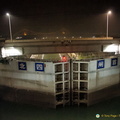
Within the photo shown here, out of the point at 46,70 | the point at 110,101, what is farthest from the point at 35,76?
the point at 110,101

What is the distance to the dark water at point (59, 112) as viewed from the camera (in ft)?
44.7

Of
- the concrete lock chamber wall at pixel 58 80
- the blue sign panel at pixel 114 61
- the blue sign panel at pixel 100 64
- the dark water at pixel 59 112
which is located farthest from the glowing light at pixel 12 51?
the blue sign panel at pixel 114 61

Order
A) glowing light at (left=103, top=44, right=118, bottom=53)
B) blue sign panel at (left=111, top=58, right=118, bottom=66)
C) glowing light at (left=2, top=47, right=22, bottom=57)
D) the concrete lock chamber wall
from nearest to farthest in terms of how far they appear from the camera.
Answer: the concrete lock chamber wall → blue sign panel at (left=111, top=58, right=118, bottom=66) → glowing light at (left=2, top=47, right=22, bottom=57) → glowing light at (left=103, top=44, right=118, bottom=53)

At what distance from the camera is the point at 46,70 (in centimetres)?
1434

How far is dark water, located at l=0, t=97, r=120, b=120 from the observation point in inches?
536

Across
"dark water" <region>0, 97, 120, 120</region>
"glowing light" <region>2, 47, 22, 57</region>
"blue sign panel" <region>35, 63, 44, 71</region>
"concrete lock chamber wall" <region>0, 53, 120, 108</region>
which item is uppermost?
"glowing light" <region>2, 47, 22, 57</region>

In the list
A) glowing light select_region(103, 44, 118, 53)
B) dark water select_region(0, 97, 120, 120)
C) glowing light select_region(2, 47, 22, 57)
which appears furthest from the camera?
glowing light select_region(103, 44, 118, 53)

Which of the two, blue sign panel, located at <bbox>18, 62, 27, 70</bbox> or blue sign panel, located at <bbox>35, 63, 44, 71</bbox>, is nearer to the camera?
blue sign panel, located at <bbox>35, 63, 44, 71</bbox>

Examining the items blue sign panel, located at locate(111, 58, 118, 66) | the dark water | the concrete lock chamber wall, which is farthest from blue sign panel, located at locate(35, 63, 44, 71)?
blue sign panel, located at locate(111, 58, 118, 66)

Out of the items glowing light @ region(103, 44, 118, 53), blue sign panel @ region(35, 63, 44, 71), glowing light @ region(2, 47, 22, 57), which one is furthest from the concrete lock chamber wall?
glowing light @ region(103, 44, 118, 53)

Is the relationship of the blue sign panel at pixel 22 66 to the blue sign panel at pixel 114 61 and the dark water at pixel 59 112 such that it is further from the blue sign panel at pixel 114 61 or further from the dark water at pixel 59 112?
the blue sign panel at pixel 114 61

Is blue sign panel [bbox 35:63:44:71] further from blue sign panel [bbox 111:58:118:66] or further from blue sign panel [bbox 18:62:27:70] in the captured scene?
blue sign panel [bbox 111:58:118:66]

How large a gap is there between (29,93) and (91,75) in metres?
7.95

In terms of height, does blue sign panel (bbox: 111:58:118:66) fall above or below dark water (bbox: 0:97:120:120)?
above
